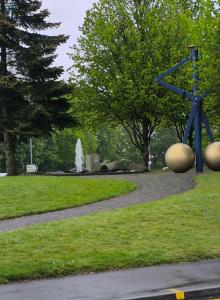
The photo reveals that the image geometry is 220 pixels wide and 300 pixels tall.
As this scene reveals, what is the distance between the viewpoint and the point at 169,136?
90625 millimetres

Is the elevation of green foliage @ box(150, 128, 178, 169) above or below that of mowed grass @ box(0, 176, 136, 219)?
above

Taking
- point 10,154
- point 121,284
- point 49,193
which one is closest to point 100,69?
point 10,154

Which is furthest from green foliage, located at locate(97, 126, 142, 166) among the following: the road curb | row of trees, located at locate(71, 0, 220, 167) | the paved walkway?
the road curb

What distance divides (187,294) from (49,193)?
13686 millimetres

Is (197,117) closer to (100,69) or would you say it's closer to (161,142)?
(100,69)

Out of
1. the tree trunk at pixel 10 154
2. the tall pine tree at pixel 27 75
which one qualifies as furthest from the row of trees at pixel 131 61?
the tree trunk at pixel 10 154

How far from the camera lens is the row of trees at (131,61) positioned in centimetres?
3722

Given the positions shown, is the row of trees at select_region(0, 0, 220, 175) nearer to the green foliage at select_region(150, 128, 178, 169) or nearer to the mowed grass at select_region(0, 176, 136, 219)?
the mowed grass at select_region(0, 176, 136, 219)

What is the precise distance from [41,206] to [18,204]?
0.79 meters

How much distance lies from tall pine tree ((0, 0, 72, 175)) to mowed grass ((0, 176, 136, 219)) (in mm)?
7726

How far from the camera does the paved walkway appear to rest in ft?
25.6

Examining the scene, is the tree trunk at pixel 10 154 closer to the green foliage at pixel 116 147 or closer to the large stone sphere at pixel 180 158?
the large stone sphere at pixel 180 158

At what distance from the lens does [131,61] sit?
125 feet

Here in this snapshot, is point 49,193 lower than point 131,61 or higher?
lower
